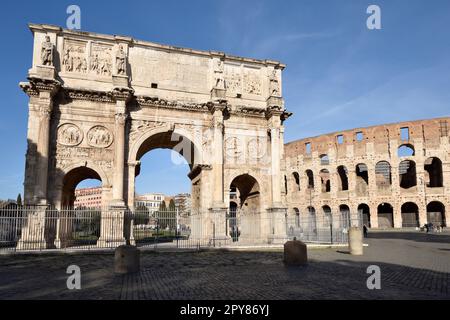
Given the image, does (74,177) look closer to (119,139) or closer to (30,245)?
(119,139)

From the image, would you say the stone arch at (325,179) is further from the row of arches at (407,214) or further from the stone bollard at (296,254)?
the stone bollard at (296,254)

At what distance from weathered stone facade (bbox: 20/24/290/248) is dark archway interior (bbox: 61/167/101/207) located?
6 centimetres

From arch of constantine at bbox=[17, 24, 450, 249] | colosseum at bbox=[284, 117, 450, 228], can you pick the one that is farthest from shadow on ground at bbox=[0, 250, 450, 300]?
colosseum at bbox=[284, 117, 450, 228]

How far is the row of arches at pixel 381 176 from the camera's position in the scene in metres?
37.4

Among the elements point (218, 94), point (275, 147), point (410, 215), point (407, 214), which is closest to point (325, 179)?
point (407, 214)

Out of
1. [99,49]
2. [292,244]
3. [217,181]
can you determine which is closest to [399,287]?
[292,244]

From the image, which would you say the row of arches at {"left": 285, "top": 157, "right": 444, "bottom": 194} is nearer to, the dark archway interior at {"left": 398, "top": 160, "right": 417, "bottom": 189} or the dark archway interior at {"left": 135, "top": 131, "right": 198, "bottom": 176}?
the dark archway interior at {"left": 398, "top": 160, "right": 417, "bottom": 189}

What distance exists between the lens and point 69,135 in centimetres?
1600

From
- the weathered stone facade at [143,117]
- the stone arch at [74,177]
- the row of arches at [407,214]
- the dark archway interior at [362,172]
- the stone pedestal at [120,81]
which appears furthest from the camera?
the dark archway interior at [362,172]

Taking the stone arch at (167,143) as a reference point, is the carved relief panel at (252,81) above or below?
above

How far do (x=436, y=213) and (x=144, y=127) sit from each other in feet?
104

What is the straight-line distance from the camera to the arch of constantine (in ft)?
49.6

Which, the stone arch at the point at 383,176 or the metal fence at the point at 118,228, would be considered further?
the stone arch at the point at 383,176

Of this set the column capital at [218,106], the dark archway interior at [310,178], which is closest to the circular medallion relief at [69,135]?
the column capital at [218,106]
